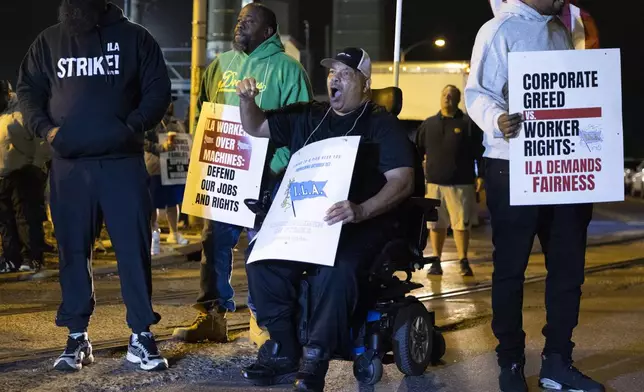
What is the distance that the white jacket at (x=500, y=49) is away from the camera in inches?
204

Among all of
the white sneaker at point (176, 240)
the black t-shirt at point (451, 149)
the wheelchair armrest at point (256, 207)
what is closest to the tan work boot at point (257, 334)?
the wheelchair armrest at point (256, 207)

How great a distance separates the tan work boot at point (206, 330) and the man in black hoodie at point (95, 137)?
69 centimetres

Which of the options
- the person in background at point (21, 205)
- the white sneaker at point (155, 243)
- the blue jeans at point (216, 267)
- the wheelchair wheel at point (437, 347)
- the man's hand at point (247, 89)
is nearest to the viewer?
the man's hand at point (247, 89)

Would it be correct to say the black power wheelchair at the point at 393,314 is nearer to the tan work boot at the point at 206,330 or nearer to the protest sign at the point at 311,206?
the protest sign at the point at 311,206

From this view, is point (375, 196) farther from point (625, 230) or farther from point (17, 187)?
point (625, 230)

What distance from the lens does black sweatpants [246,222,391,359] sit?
4996 millimetres

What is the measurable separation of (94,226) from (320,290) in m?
1.47

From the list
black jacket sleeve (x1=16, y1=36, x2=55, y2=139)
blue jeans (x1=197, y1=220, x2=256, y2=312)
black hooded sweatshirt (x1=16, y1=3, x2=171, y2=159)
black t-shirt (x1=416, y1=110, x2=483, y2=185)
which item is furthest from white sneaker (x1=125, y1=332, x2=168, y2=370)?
black t-shirt (x1=416, y1=110, x2=483, y2=185)

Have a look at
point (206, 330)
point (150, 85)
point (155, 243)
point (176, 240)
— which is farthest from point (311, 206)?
point (176, 240)

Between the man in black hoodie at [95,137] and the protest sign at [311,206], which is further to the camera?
the man in black hoodie at [95,137]

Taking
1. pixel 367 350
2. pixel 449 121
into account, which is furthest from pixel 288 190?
pixel 449 121

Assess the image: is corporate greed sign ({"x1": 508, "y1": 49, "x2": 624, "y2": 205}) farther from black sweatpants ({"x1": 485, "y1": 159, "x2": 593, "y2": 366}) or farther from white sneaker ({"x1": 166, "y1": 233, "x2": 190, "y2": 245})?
white sneaker ({"x1": 166, "y1": 233, "x2": 190, "y2": 245})

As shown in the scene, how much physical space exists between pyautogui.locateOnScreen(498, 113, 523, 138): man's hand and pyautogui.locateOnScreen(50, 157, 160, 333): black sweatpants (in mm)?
2046

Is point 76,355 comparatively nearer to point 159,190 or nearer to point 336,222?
point 336,222
